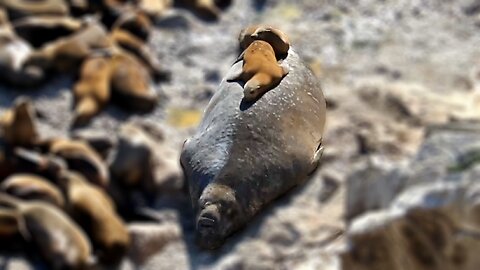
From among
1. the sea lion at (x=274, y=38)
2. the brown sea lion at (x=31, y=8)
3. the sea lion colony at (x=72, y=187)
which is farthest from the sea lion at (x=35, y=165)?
the sea lion at (x=274, y=38)

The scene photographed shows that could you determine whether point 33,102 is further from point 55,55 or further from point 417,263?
point 417,263

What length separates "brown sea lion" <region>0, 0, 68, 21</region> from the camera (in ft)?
31.7

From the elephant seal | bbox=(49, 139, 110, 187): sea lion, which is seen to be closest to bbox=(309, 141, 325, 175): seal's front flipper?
the elephant seal

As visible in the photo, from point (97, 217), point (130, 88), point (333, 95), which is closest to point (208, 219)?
point (97, 217)

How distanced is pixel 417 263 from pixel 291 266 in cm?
142

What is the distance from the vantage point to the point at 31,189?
298 inches

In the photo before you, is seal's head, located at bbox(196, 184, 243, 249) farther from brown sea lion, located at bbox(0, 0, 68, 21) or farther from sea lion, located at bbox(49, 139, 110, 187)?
brown sea lion, located at bbox(0, 0, 68, 21)

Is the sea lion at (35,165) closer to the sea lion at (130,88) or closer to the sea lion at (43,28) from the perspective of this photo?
the sea lion at (130,88)

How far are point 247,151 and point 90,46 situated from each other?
319 inches

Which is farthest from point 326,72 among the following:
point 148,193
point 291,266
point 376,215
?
point 376,215

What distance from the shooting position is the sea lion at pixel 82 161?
791cm

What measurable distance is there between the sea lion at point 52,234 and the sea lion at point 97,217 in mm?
82

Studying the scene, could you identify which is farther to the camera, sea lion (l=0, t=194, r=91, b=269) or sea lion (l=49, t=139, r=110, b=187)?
sea lion (l=49, t=139, r=110, b=187)

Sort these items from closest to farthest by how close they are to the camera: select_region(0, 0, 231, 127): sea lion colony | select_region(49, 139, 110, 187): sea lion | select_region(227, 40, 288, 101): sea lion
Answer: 1. select_region(227, 40, 288, 101): sea lion
2. select_region(49, 139, 110, 187): sea lion
3. select_region(0, 0, 231, 127): sea lion colony
